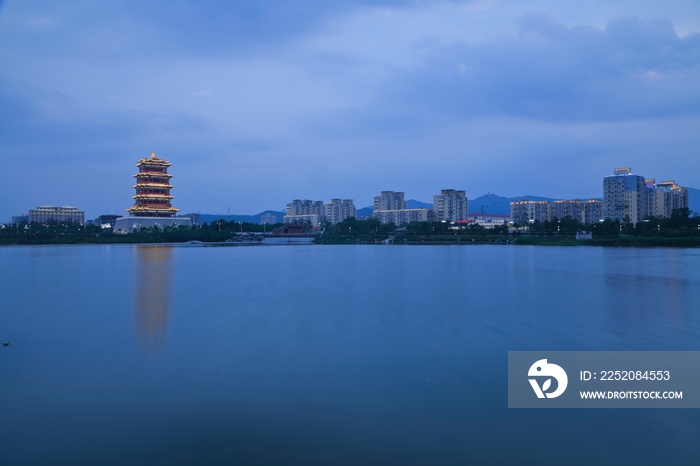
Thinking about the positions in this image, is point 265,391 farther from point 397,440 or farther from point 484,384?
point 484,384

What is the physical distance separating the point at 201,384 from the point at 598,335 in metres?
4.89

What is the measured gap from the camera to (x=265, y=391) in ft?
14.3

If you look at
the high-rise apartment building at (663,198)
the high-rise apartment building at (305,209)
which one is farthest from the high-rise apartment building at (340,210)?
the high-rise apartment building at (663,198)

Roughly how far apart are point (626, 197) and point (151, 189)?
2632 inches

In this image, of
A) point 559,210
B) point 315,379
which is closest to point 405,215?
point 559,210

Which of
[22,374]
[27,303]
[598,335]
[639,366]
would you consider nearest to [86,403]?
[22,374]

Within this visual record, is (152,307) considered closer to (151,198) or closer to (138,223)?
(138,223)

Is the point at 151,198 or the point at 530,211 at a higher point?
the point at 151,198

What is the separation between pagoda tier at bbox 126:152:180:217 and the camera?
182 ft

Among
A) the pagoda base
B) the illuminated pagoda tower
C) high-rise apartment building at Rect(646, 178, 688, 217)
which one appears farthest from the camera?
high-rise apartment building at Rect(646, 178, 688, 217)

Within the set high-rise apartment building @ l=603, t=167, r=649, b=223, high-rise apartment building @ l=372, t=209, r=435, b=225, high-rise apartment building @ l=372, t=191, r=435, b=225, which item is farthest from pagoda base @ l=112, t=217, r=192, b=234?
high-rise apartment building @ l=603, t=167, r=649, b=223

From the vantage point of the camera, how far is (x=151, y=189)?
5619cm

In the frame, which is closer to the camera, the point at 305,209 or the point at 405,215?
the point at 405,215

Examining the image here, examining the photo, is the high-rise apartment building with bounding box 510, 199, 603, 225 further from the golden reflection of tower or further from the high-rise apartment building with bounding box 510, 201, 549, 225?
the golden reflection of tower
